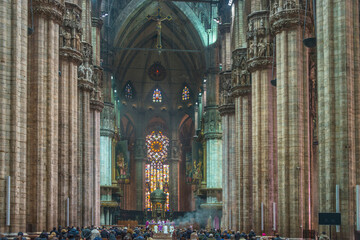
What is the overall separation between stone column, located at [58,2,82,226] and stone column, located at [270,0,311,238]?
11.5 metres

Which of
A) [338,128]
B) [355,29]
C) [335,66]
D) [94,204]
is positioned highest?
[355,29]

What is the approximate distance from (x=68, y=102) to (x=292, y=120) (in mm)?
12556

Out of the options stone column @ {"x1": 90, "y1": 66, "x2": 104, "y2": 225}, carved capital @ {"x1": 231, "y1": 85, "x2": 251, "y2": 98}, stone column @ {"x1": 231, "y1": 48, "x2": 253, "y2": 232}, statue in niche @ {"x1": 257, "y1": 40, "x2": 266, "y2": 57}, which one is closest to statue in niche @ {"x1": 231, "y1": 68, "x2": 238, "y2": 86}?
stone column @ {"x1": 231, "y1": 48, "x2": 253, "y2": 232}

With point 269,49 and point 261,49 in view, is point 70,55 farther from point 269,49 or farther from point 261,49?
point 269,49

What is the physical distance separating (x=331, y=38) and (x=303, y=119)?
27.1ft

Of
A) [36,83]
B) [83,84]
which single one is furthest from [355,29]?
[83,84]

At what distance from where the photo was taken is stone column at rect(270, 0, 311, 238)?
2948 centimetres

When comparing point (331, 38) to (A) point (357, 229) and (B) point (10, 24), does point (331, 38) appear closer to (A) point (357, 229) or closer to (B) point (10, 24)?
(A) point (357, 229)

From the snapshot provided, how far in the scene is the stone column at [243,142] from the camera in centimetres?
4156

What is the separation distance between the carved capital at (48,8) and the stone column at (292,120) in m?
10.7

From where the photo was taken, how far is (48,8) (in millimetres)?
29328

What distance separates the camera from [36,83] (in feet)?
93.9

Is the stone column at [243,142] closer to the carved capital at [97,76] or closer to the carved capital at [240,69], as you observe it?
the carved capital at [240,69]

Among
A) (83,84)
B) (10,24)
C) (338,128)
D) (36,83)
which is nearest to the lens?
(10,24)
